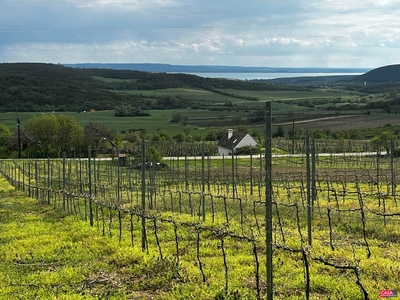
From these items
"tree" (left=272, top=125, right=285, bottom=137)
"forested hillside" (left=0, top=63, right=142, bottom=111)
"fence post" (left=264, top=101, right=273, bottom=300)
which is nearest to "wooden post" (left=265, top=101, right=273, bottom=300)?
"fence post" (left=264, top=101, right=273, bottom=300)

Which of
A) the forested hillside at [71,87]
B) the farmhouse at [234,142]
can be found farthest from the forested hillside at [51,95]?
the farmhouse at [234,142]

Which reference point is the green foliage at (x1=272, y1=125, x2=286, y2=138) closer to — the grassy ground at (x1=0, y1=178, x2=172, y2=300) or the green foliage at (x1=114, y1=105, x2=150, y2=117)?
the green foliage at (x1=114, y1=105, x2=150, y2=117)

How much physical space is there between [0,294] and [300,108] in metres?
98.7

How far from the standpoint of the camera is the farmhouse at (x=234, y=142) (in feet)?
196

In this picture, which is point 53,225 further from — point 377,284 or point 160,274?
point 377,284

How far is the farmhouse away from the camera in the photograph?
196 feet

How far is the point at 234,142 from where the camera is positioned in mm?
59875

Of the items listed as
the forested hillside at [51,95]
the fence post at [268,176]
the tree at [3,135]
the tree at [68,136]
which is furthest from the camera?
the forested hillside at [51,95]

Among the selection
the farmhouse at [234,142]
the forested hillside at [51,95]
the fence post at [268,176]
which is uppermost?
the forested hillside at [51,95]

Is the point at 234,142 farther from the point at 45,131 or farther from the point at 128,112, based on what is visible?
the point at 128,112

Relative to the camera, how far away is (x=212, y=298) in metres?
7.19

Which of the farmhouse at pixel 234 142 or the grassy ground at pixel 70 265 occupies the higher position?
the grassy ground at pixel 70 265

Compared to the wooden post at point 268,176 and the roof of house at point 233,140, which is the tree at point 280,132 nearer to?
the roof of house at point 233,140

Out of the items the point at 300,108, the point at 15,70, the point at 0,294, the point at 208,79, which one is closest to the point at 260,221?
the point at 0,294
